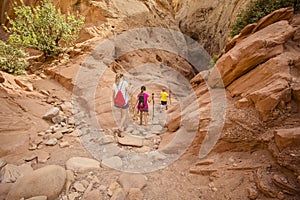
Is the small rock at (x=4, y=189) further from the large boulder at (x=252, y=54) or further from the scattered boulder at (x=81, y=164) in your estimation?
the large boulder at (x=252, y=54)

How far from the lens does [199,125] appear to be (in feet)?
14.0

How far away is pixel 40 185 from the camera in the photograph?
108 inches

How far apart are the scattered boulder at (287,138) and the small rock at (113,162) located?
10.1ft

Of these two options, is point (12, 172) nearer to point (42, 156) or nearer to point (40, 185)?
point (42, 156)

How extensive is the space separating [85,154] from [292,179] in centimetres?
396

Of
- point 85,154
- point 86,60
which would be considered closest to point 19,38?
point 86,60

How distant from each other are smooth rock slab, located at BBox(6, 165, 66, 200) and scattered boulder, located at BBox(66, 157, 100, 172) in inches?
14.5

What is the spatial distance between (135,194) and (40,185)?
5.17 ft

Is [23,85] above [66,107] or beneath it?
above

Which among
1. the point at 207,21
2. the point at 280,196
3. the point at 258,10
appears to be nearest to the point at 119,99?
the point at 280,196

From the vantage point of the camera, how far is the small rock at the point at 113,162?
11.9 ft

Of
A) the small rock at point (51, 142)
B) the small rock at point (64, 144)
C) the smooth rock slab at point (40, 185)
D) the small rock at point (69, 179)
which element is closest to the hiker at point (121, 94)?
the small rock at point (64, 144)

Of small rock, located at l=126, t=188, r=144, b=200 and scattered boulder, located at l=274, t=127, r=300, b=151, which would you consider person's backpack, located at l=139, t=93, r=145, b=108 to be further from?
scattered boulder, located at l=274, t=127, r=300, b=151

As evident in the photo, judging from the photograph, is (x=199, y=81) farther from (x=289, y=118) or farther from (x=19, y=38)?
(x=19, y=38)
